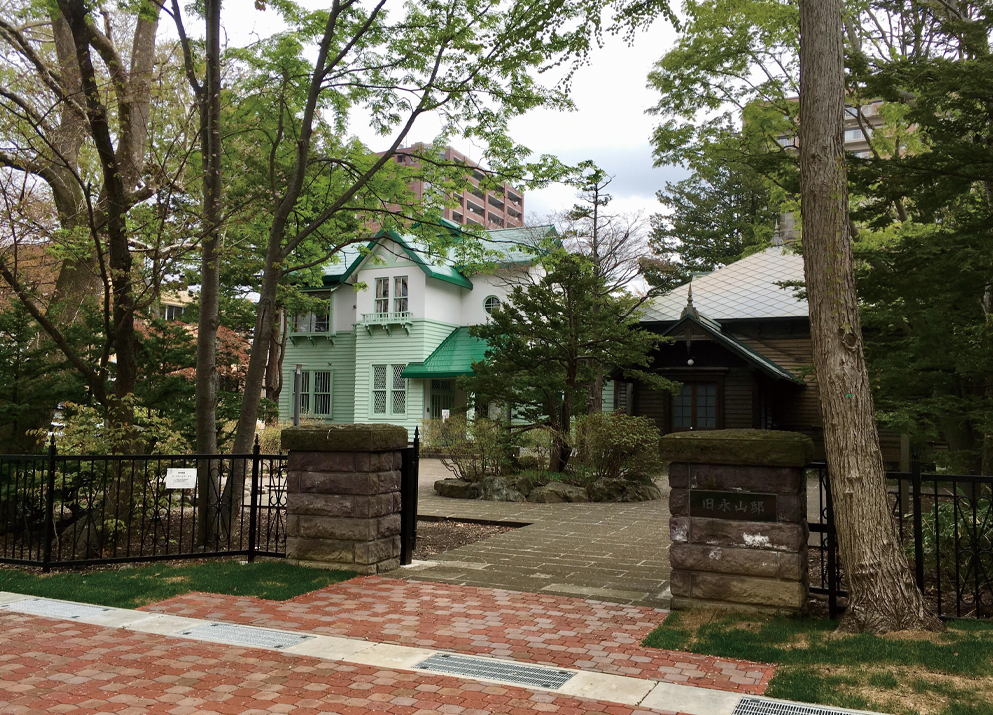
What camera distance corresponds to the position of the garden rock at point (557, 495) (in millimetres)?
14945

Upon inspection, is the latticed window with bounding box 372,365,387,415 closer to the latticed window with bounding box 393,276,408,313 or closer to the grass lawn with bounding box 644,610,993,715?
the latticed window with bounding box 393,276,408,313

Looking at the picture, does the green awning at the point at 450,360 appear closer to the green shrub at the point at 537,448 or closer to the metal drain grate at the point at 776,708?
the green shrub at the point at 537,448

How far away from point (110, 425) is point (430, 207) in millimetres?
5677

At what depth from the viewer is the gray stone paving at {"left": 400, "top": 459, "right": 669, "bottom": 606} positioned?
748 centimetres

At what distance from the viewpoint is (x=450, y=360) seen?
2952 cm

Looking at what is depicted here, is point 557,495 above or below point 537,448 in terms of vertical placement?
below

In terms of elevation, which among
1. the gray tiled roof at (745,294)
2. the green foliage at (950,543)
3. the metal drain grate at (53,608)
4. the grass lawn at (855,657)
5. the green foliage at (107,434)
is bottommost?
the metal drain grate at (53,608)

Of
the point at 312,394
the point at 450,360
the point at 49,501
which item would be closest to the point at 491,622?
the point at 49,501

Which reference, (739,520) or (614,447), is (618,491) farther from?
(739,520)

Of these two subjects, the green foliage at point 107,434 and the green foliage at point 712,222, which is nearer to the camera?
the green foliage at point 107,434

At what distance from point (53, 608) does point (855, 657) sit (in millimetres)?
6115

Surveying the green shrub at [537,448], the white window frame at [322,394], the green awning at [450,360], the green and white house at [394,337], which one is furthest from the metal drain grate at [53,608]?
the white window frame at [322,394]

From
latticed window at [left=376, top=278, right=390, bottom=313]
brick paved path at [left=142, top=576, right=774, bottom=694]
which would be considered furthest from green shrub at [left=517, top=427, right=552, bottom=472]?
latticed window at [left=376, top=278, right=390, bottom=313]

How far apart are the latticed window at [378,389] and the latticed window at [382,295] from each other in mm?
2303
